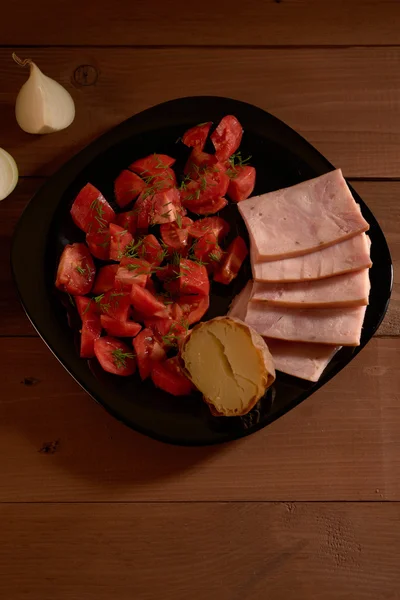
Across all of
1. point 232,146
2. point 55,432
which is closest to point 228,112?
point 232,146

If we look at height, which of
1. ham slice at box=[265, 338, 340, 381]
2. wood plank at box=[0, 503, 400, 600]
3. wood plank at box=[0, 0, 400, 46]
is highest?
wood plank at box=[0, 0, 400, 46]

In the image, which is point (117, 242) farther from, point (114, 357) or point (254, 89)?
point (254, 89)

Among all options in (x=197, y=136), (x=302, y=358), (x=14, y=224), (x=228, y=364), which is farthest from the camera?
(x=14, y=224)

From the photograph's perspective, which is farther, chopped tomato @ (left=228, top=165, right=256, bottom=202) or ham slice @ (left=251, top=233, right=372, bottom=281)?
chopped tomato @ (left=228, top=165, right=256, bottom=202)

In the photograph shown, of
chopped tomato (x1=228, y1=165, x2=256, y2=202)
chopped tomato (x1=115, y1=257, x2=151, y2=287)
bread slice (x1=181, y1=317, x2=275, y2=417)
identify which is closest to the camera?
bread slice (x1=181, y1=317, x2=275, y2=417)

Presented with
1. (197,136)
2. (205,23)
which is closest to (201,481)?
(197,136)

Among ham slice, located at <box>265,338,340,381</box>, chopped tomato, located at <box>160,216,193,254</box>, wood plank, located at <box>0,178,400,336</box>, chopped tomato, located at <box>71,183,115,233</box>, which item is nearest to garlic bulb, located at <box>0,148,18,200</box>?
wood plank, located at <box>0,178,400,336</box>

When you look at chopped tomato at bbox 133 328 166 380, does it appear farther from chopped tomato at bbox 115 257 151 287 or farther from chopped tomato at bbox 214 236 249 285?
chopped tomato at bbox 214 236 249 285

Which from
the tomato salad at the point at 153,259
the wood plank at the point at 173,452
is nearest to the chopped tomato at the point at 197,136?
the tomato salad at the point at 153,259
